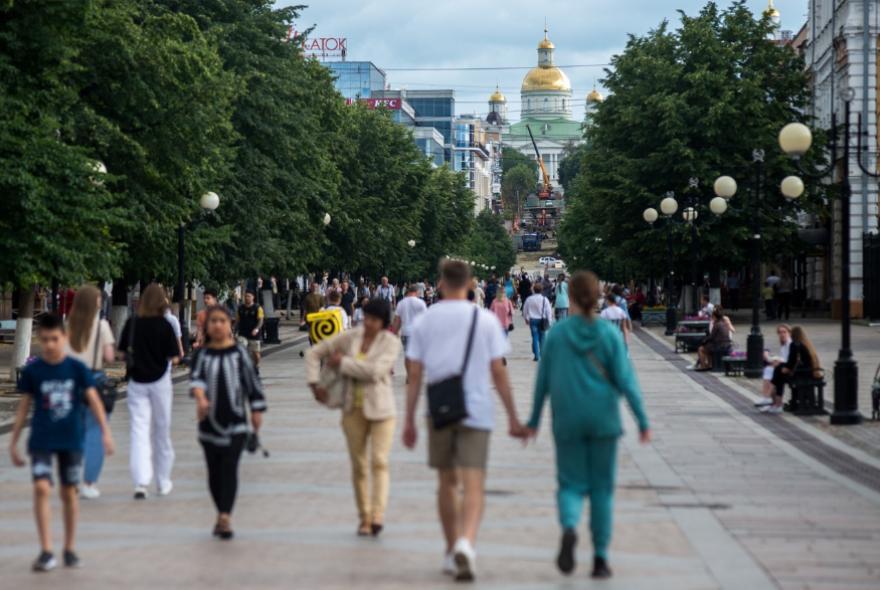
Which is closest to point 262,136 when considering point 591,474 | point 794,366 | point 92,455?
point 794,366

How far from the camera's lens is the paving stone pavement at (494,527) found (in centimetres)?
967

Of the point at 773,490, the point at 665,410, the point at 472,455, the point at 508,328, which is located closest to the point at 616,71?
the point at 508,328

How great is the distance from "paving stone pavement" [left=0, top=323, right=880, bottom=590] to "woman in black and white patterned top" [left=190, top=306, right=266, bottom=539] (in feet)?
1.09

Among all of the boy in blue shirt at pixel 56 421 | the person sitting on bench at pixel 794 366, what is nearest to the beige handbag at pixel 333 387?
the boy in blue shirt at pixel 56 421

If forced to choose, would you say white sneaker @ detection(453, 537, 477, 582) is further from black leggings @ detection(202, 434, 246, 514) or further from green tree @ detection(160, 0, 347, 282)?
green tree @ detection(160, 0, 347, 282)

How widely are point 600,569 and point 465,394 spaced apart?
1.19 meters

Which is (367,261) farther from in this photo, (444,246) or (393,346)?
(393,346)

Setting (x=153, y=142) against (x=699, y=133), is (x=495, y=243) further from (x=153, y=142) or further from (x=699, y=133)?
(x=153, y=142)

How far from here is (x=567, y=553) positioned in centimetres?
923

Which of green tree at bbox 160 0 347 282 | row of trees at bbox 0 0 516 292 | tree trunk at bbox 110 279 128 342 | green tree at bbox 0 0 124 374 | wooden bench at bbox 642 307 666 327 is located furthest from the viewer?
wooden bench at bbox 642 307 666 327

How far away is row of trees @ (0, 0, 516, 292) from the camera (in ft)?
83.8

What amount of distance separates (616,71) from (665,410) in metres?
44.0

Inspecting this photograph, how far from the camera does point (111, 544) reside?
433 inches

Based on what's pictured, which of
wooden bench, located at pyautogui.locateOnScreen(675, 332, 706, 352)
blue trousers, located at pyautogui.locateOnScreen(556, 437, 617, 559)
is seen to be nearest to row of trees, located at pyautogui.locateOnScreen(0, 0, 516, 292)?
wooden bench, located at pyautogui.locateOnScreen(675, 332, 706, 352)
